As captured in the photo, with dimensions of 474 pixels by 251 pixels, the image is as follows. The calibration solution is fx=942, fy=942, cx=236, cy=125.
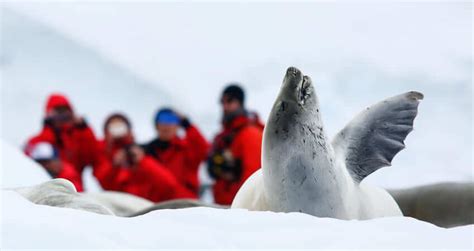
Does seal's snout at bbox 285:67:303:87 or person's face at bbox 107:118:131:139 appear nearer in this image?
seal's snout at bbox 285:67:303:87

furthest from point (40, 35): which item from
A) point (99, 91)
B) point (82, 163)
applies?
point (82, 163)

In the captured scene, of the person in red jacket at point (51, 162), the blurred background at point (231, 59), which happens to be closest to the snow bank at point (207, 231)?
the person in red jacket at point (51, 162)

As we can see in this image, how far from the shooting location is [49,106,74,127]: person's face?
15.0ft

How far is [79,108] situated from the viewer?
24.0 ft

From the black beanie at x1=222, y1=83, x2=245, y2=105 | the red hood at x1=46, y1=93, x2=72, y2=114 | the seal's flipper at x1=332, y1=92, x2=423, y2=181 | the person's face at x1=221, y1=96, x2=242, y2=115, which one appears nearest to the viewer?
the seal's flipper at x1=332, y1=92, x2=423, y2=181

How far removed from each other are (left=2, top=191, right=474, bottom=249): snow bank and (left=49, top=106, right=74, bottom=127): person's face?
10.7 ft

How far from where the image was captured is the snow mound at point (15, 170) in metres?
2.22

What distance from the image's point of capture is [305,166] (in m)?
1.58

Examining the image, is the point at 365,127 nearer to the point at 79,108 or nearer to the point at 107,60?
the point at 79,108

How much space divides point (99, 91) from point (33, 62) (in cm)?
66

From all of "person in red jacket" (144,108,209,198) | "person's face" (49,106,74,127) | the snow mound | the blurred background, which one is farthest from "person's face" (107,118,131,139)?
the blurred background

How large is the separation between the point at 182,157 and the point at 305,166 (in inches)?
114

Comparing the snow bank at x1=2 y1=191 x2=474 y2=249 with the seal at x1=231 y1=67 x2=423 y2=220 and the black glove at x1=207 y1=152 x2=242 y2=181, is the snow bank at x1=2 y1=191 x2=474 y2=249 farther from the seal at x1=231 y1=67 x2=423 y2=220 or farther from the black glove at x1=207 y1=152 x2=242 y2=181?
the black glove at x1=207 y1=152 x2=242 y2=181

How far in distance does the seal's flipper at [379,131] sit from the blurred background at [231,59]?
3952mm
